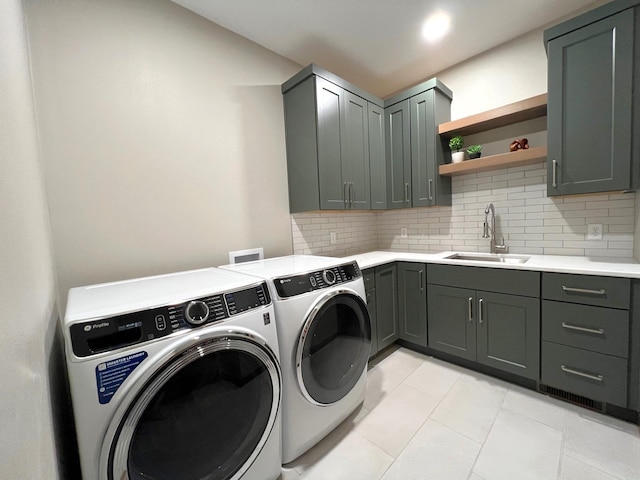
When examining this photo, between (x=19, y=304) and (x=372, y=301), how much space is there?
6.42 feet

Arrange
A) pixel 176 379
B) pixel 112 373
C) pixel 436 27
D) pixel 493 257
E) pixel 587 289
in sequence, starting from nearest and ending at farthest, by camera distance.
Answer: pixel 112 373 < pixel 176 379 < pixel 587 289 < pixel 436 27 < pixel 493 257

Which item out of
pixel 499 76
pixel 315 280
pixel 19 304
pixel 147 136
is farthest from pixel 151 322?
pixel 499 76

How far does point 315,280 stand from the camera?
1365 millimetres

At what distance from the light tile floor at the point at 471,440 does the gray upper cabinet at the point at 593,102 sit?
145 cm

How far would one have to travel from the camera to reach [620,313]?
1452mm

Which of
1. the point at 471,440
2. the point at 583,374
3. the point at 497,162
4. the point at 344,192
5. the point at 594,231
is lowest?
the point at 471,440

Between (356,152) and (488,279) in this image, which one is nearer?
(488,279)

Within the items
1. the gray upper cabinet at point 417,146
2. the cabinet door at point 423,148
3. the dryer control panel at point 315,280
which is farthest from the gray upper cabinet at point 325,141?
the dryer control panel at point 315,280

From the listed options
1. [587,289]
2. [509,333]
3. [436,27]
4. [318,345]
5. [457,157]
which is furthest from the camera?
[457,157]

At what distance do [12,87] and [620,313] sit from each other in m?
2.85

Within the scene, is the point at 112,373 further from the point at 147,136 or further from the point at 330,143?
the point at 330,143

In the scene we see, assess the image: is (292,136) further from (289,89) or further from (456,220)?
(456,220)

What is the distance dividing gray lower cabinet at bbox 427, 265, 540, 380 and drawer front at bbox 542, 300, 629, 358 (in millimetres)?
71

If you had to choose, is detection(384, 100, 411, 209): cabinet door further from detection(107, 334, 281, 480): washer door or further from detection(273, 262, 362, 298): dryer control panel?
detection(107, 334, 281, 480): washer door
